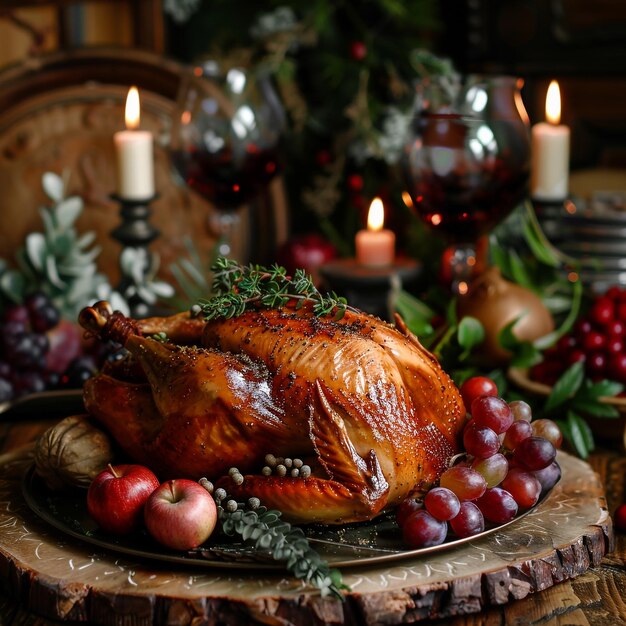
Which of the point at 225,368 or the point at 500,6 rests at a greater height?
the point at 500,6

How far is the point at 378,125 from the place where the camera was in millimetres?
2803

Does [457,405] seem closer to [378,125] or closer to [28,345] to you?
[28,345]

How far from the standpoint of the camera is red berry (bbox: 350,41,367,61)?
8.90 ft

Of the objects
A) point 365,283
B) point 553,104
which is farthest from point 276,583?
point 553,104

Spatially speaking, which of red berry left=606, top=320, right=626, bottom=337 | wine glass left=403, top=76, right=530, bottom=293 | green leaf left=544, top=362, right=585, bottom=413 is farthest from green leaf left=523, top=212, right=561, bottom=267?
green leaf left=544, top=362, right=585, bottom=413

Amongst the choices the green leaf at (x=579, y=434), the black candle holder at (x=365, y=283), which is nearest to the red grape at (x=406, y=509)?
the green leaf at (x=579, y=434)

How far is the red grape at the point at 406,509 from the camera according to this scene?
42.5 inches

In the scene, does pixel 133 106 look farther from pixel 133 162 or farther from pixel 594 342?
pixel 594 342

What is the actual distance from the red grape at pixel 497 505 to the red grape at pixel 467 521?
0.11 ft

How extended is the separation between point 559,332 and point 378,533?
2.46 ft

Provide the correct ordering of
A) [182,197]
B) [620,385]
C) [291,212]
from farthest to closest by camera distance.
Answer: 1. [291,212]
2. [182,197]
3. [620,385]

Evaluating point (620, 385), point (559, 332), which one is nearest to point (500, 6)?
point (559, 332)

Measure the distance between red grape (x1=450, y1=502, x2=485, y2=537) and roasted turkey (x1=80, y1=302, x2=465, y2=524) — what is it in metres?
0.07

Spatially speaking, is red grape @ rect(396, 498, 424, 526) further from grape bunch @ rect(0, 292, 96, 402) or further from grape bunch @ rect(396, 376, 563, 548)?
grape bunch @ rect(0, 292, 96, 402)
